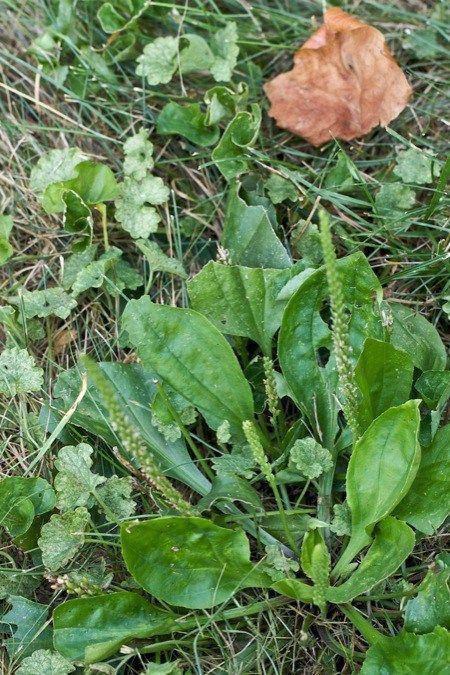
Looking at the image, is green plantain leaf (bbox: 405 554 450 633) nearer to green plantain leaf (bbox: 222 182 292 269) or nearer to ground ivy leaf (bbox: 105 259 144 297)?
green plantain leaf (bbox: 222 182 292 269)

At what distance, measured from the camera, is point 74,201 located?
7.91 ft

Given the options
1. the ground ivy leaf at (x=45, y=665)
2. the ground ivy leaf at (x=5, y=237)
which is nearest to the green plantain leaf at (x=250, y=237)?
the ground ivy leaf at (x=5, y=237)

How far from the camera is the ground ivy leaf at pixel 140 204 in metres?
2.44

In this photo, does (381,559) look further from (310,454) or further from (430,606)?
(310,454)

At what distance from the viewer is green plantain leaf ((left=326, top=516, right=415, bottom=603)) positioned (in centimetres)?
182

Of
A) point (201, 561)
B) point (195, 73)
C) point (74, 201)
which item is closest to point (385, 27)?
point (195, 73)

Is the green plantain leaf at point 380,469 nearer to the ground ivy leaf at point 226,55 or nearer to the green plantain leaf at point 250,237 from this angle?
the green plantain leaf at point 250,237

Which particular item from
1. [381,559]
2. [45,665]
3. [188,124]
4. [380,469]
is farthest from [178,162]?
[45,665]

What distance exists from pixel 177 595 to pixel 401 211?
1280 millimetres

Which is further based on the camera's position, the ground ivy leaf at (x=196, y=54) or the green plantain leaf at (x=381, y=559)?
the ground ivy leaf at (x=196, y=54)

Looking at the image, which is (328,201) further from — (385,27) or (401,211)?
(385,27)

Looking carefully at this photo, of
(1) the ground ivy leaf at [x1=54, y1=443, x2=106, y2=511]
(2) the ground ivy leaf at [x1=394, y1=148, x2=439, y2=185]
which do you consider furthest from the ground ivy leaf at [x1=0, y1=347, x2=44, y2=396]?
(2) the ground ivy leaf at [x1=394, y1=148, x2=439, y2=185]

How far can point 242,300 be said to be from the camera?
2223mm

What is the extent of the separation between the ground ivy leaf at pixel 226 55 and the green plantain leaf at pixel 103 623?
159cm
